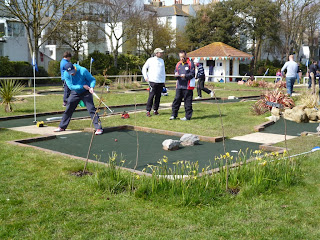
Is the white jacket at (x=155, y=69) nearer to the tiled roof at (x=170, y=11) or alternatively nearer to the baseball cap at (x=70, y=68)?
the baseball cap at (x=70, y=68)

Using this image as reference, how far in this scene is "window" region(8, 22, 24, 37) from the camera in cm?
4516

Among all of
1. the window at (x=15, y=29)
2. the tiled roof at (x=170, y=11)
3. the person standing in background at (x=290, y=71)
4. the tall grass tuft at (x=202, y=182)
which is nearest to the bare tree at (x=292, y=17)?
the tiled roof at (x=170, y=11)

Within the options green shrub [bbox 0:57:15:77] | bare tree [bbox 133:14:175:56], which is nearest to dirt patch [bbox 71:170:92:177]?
green shrub [bbox 0:57:15:77]

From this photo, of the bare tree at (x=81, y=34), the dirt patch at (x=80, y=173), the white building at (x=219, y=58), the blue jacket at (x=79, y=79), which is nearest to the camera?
the dirt patch at (x=80, y=173)

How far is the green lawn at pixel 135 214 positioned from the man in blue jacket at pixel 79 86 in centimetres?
410

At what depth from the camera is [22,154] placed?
7.19m

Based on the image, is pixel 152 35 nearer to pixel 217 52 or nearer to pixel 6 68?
pixel 217 52

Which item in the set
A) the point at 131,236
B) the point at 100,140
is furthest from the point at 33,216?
the point at 100,140

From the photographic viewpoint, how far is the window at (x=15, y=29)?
4516 centimetres

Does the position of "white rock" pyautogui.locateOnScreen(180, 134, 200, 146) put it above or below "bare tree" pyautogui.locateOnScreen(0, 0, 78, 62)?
below

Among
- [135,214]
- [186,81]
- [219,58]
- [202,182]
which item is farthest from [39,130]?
[219,58]

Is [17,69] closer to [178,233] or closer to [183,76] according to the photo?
[183,76]

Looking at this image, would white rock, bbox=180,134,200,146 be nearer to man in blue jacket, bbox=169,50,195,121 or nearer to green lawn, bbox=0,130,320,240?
green lawn, bbox=0,130,320,240

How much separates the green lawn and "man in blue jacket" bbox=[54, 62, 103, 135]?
13.4 ft
